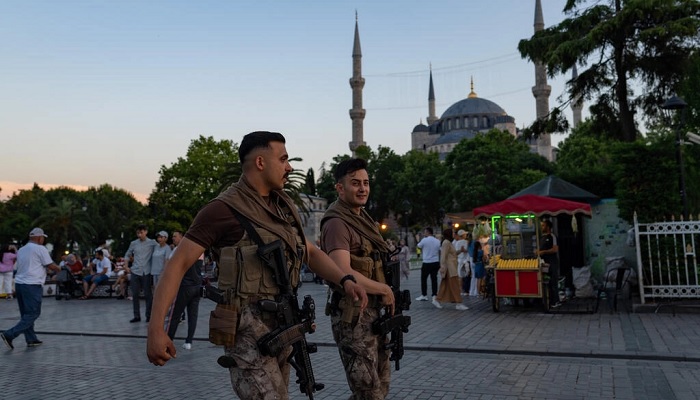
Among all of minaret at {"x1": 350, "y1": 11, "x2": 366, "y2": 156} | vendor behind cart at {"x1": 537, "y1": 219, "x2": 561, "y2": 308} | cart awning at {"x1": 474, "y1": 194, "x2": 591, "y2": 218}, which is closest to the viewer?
vendor behind cart at {"x1": 537, "y1": 219, "x2": 561, "y2": 308}

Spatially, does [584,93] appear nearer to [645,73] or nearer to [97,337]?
[645,73]

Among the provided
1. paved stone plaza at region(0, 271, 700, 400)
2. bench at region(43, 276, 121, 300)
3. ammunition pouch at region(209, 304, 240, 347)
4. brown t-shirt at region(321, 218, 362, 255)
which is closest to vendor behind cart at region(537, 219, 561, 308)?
paved stone plaza at region(0, 271, 700, 400)

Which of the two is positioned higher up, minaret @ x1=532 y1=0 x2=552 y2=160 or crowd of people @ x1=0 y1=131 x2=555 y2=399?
minaret @ x1=532 y1=0 x2=552 y2=160

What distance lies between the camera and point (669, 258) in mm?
11531

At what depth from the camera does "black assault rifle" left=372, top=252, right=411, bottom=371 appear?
145 inches

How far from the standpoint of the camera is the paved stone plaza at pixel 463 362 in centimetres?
595

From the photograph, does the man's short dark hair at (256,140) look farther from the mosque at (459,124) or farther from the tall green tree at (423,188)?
the mosque at (459,124)

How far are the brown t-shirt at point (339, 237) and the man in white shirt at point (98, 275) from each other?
1684 centimetres

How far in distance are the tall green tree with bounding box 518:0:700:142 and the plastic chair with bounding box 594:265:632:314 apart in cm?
777

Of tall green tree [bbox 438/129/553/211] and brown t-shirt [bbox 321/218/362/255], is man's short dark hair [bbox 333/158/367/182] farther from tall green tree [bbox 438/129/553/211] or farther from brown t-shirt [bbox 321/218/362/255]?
tall green tree [bbox 438/129/553/211]

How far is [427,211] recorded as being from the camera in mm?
60719

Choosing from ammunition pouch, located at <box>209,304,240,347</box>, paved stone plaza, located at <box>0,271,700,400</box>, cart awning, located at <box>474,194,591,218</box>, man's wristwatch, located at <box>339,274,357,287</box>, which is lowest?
A: paved stone plaza, located at <box>0,271,700,400</box>

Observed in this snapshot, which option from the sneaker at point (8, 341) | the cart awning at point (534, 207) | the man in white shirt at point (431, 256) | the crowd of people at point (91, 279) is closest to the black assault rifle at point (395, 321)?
the crowd of people at point (91, 279)

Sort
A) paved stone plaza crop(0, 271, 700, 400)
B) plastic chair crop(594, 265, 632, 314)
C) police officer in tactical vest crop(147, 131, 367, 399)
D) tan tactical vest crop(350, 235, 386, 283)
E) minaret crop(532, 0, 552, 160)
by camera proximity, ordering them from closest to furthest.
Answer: police officer in tactical vest crop(147, 131, 367, 399) → tan tactical vest crop(350, 235, 386, 283) → paved stone plaza crop(0, 271, 700, 400) → plastic chair crop(594, 265, 632, 314) → minaret crop(532, 0, 552, 160)
